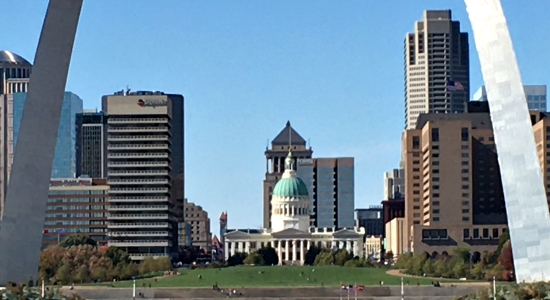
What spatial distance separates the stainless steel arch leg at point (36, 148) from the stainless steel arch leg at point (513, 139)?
43.4 feet

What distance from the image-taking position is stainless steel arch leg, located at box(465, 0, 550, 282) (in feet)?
162

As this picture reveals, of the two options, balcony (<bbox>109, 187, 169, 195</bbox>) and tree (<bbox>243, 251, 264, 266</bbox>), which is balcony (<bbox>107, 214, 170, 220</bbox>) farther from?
tree (<bbox>243, 251, 264, 266</bbox>)

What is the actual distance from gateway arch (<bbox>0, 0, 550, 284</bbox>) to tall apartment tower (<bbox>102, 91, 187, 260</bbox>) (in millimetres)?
126745

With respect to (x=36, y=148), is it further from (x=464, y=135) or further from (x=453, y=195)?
(x=453, y=195)

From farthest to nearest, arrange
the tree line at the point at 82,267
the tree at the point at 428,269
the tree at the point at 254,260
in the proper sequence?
1. the tree at the point at 254,260
2. the tree at the point at 428,269
3. the tree line at the point at 82,267

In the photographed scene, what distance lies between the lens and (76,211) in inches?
7313

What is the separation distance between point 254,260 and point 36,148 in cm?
12675

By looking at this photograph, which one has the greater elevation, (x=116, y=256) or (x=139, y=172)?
(x=139, y=172)

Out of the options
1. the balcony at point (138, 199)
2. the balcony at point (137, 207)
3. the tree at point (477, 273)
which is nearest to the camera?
the tree at point (477, 273)

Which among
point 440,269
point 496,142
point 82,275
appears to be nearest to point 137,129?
point 440,269

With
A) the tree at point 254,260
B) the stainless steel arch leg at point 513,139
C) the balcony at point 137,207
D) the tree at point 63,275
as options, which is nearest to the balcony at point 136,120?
the balcony at point 137,207

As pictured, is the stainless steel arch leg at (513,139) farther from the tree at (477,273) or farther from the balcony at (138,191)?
the balcony at (138,191)

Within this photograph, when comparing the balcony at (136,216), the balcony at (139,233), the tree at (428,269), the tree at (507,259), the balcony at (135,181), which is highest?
the balcony at (135,181)

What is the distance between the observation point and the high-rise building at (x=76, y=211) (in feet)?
605
